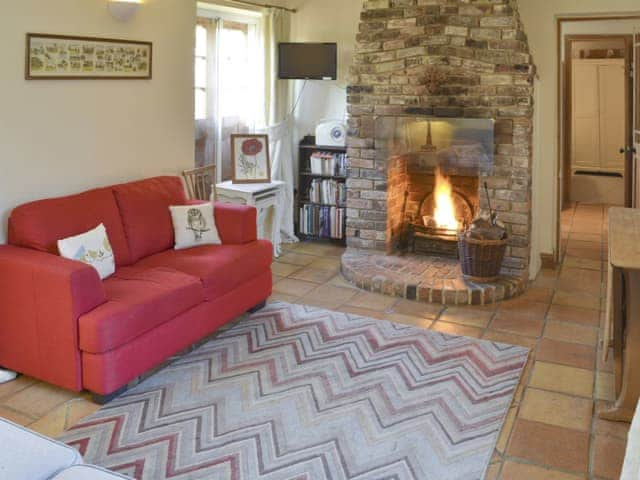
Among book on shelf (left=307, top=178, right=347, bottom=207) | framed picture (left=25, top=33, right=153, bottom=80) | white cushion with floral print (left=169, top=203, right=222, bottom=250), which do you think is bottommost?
white cushion with floral print (left=169, top=203, right=222, bottom=250)

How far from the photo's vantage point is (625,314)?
316 cm

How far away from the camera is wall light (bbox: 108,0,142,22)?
3.96 metres

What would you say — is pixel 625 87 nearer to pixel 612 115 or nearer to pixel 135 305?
pixel 612 115

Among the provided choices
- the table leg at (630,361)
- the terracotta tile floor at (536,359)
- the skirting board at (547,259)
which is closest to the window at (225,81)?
the terracotta tile floor at (536,359)

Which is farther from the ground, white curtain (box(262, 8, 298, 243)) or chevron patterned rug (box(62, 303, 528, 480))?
white curtain (box(262, 8, 298, 243))

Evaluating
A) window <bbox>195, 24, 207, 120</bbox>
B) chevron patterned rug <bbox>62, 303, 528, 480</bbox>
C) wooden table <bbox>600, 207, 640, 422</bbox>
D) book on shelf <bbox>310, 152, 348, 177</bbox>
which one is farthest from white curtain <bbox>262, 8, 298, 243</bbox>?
wooden table <bbox>600, 207, 640, 422</bbox>

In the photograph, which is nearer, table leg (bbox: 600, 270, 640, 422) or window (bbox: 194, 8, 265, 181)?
table leg (bbox: 600, 270, 640, 422)

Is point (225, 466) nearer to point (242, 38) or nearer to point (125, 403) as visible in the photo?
point (125, 403)

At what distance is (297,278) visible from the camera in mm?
5129

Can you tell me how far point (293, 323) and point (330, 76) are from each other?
97.4 inches

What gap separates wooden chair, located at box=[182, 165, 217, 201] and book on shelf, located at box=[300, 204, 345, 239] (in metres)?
1.23

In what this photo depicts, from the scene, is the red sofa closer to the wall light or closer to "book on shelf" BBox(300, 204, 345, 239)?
the wall light

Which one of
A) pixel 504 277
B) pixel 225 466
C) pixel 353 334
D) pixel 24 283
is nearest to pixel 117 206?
pixel 24 283

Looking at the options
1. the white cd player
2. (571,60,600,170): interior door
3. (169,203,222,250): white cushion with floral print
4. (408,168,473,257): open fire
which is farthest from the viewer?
(571,60,600,170): interior door
